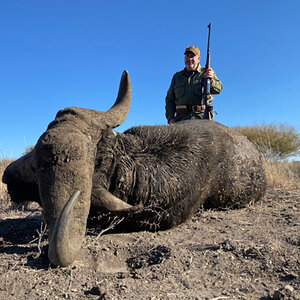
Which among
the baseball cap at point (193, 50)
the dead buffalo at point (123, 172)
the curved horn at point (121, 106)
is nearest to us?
the dead buffalo at point (123, 172)

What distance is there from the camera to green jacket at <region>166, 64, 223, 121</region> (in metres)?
6.77

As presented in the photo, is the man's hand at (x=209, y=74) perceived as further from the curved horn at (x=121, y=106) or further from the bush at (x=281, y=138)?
the bush at (x=281, y=138)

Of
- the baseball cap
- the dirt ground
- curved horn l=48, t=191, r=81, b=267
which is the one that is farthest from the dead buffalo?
the baseball cap

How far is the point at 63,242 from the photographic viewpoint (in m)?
1.99

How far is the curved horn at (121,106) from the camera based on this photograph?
3.07 meters

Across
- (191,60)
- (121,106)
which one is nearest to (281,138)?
(191,60)

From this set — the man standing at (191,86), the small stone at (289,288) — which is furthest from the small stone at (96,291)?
the man standing at (191,86)

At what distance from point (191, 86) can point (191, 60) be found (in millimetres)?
596

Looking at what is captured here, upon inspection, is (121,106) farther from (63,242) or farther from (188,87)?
(188,87)

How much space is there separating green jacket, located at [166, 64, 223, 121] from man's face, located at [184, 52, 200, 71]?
4.2 inches

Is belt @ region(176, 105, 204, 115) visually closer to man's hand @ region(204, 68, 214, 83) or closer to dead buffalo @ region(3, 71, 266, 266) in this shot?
man's hand @ region(204, 68, 214, 83)

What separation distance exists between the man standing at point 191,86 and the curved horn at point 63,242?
4958 millimetres

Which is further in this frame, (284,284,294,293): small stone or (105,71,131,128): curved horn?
(105,71,131,128): curved horn

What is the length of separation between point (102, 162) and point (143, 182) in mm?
434
